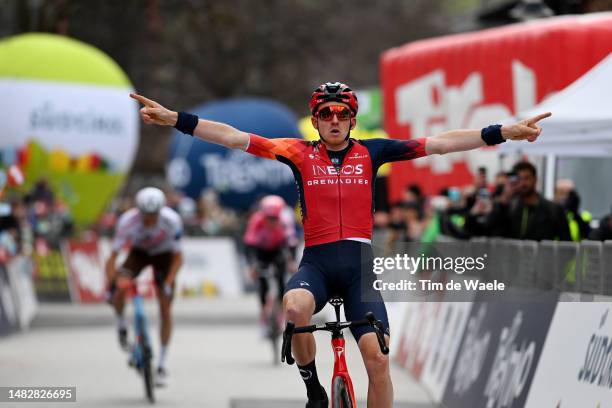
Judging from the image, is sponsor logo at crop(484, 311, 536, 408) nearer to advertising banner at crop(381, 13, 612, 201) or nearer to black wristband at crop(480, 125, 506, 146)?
black wristband at crop(480, 125, 506, 146)

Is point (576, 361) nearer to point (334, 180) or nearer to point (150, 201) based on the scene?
point (334, 180)

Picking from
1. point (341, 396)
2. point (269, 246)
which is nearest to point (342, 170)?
point (341, 396)

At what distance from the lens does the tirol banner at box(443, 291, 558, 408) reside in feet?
31.8

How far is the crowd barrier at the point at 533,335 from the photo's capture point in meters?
8.51

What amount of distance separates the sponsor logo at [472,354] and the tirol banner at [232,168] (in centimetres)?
3251

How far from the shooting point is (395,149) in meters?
9.16

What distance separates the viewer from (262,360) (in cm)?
1870

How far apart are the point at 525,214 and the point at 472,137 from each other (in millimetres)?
4318

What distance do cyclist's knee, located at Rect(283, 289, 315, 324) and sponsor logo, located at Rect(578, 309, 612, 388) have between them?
1536mm

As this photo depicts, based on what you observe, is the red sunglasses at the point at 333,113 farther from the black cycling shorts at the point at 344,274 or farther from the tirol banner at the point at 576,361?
the tirol banner at the point at 576,361

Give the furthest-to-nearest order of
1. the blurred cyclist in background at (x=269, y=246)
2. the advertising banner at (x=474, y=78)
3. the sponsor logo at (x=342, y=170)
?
the blurred cyclist in background at (x=269, y=246)
the advertising banner at (x=474, y=78)
the sponsor logo at (x=342, y=170)

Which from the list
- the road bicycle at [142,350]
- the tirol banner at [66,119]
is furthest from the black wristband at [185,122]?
the tirol banner at [66,119]

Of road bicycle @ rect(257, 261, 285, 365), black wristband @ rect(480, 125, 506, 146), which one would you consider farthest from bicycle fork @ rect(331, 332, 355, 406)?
road bicycle @ rect(257, 261, 285, 365)

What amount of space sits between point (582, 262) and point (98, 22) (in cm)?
3463
